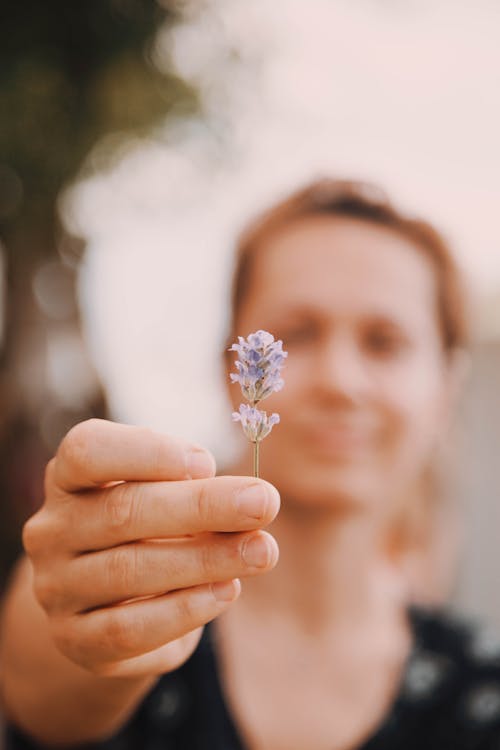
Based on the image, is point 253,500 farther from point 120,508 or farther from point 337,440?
point 337,440

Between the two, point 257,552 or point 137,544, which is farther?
point 137,544

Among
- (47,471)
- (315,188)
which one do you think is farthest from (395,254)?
(47,471)

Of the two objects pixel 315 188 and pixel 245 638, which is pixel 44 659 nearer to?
pixel 245 638

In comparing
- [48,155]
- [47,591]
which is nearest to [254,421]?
[47,591]

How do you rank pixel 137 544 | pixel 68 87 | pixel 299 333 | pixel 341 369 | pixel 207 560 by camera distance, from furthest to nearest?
1. pixel 68 87
2. pixel 299 333
3. pixel 341 369
4. pixel 137 544
5. pixel 207 560

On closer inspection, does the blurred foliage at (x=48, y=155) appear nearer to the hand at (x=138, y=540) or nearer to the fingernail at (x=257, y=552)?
the hand at (x=138, y=540)
